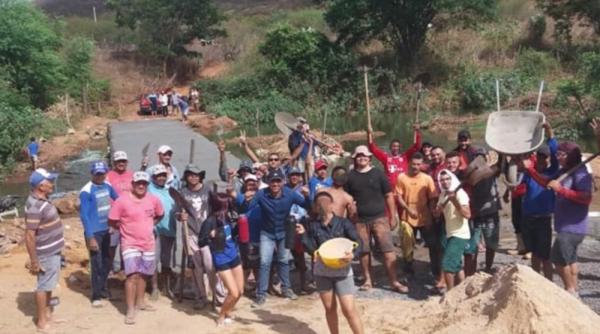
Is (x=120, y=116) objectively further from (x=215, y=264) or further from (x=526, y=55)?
(x=215, y=264)

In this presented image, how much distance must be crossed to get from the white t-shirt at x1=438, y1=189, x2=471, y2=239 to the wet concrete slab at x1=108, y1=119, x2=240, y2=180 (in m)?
7.65

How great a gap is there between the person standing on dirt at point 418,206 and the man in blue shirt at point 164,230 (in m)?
2.48

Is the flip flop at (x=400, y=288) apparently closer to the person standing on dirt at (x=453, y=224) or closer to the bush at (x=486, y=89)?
the person standing on dirt at (x=453, y=224)

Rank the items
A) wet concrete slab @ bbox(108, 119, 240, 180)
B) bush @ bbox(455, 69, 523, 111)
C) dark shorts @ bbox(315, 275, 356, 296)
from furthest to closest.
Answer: bush @ bbox(455, 69, 523, 111), wet concrete slab @ bbox(108, 119, 240, 180), dark shorts @ bbox(315, 275, 356, 296)

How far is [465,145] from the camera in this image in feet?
26.7

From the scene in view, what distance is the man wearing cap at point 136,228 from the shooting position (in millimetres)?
6789

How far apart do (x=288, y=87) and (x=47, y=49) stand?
11247 millimetres

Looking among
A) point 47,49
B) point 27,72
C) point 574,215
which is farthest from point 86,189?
point 47,49

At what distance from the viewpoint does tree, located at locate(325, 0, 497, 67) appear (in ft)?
113

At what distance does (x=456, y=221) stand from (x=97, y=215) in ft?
12.0

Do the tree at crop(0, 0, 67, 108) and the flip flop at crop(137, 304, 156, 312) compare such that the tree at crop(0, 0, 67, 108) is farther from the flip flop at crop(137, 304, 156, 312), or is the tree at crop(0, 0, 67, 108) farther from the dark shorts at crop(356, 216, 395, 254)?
the dark shorts at crop(356, 216, 395, 254)

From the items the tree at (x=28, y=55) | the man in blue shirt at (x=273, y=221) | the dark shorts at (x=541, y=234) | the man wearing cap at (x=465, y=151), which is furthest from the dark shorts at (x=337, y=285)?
the tree at (x=28, y=55)

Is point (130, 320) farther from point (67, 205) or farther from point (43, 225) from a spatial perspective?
point (67, 205)

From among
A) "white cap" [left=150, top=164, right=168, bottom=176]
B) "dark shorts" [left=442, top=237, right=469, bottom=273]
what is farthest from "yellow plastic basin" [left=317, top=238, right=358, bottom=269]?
"white cap" [left=150, top=164, right=168, bottom=176]
